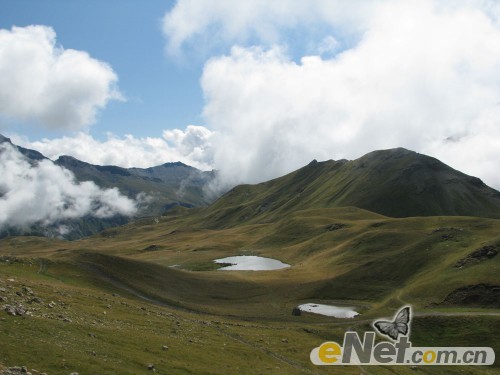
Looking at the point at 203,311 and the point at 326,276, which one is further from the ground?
the point at 326,276

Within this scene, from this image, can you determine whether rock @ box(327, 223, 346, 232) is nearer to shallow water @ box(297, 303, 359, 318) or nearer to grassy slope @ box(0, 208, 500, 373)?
grassy slope @ box(0, 208, 500, 373)

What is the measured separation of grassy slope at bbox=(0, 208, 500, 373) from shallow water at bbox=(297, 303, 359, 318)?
3859mm

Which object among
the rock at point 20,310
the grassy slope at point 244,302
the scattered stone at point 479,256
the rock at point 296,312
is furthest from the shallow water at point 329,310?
the rock at point 20,310

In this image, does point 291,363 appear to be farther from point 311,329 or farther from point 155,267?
point 155,267

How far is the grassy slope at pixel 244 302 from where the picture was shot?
136ft

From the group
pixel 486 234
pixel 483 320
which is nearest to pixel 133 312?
pixel 483 320

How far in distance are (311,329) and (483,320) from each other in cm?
2934

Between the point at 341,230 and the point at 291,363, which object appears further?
the point at 341,230

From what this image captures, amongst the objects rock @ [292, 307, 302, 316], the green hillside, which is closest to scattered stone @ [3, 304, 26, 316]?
the green hillside

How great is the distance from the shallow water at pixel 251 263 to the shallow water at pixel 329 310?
54.0m

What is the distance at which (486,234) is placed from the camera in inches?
4818

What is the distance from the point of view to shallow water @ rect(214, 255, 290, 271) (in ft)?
516

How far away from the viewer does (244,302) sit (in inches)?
3967

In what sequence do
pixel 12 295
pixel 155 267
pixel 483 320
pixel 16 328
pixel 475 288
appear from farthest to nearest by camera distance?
pixel 155 267, pixel 475 288, pixel 483 320, pixel 12 295, pixel 16 328
